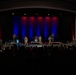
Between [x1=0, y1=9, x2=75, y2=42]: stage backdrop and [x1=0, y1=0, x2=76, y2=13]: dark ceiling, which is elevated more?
[x1=0, y1=0, x2=76, y2=13]: dark ceiling

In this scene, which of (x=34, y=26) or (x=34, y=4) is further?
(x=34, y=26)

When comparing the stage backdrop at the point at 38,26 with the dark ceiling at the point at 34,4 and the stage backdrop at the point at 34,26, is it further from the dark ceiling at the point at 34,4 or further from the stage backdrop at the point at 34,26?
the dark ceiling at the point at 34,4

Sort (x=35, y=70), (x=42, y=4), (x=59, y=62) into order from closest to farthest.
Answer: (x=35, y=70) → (x=59, y=62) → (x=42, y=4)

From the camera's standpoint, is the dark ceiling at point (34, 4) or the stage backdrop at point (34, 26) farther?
the stage backdrop at point (34, 26)

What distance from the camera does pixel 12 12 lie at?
25828mm

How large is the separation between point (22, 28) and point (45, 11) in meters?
4.57

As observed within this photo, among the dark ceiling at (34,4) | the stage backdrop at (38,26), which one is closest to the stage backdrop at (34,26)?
the stage backdrop at (38,26)

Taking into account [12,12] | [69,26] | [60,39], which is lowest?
[60,39]

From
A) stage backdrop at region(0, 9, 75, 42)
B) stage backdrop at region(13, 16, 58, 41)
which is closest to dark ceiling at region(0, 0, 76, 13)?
stage backdrop at region(0, 9, 75, 42)

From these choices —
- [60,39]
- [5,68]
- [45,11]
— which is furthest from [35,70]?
[60,39]

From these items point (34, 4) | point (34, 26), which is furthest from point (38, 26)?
point (34, 4)

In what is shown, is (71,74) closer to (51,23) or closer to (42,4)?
(42,4)

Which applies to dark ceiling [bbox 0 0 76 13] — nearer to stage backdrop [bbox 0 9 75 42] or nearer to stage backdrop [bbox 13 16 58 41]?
stage backdrop [bbox 0 9 75 42]

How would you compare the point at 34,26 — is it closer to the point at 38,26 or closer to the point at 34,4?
the point at 38,26
